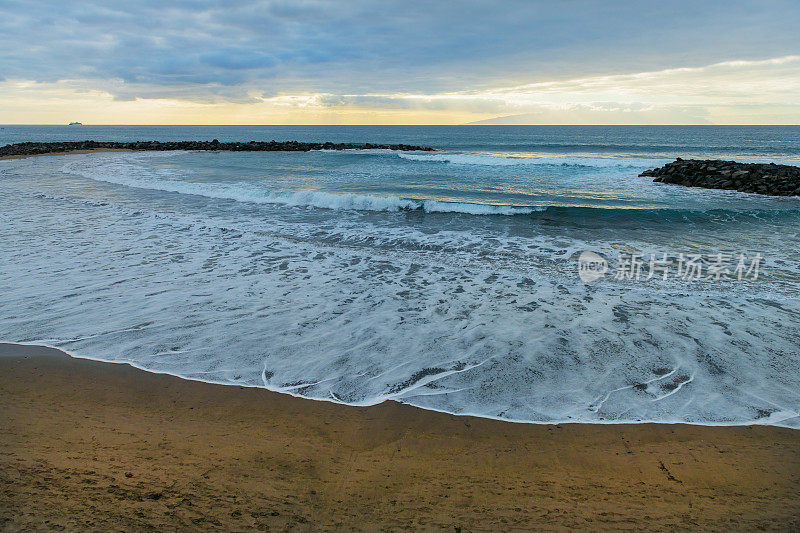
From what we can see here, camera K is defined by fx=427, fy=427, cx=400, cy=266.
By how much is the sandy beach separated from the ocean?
352 mm

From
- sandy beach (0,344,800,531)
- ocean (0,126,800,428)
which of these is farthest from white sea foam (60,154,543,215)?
sandy beach (0,344,800,531)

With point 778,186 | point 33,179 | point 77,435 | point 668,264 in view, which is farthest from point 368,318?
point 33,179

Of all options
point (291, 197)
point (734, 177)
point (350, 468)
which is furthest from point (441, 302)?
point (734, 177)

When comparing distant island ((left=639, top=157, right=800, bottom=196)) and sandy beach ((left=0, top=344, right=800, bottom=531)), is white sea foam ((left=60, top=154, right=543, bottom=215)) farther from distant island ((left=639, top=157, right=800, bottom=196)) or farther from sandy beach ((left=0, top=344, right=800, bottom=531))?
distant island ((left=639, top=157, right=800, bottom=196))

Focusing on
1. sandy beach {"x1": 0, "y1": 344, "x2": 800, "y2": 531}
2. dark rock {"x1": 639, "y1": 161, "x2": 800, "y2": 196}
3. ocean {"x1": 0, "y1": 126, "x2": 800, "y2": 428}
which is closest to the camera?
sandy beach {"x1": 0, "y1": 344, "x2": 800, "y2": 531}

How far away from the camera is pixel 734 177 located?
20.8m

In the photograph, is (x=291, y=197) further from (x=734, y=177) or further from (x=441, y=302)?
(x=734, y=177)

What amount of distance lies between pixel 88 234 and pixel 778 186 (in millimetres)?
26116

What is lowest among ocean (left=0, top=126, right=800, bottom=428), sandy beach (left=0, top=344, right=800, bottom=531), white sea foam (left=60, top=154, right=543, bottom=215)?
sandy beach (left=0, top=344, right=800, bottom=531)

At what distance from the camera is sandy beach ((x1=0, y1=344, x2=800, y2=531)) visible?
2615mm

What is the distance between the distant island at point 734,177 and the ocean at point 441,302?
245 inches

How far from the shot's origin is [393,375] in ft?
14.5

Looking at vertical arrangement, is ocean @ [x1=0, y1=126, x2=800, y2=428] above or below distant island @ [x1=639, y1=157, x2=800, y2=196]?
below

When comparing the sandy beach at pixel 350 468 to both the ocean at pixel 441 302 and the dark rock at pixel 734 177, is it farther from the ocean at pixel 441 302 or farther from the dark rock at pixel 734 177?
the dark rock at pixel 734 177
